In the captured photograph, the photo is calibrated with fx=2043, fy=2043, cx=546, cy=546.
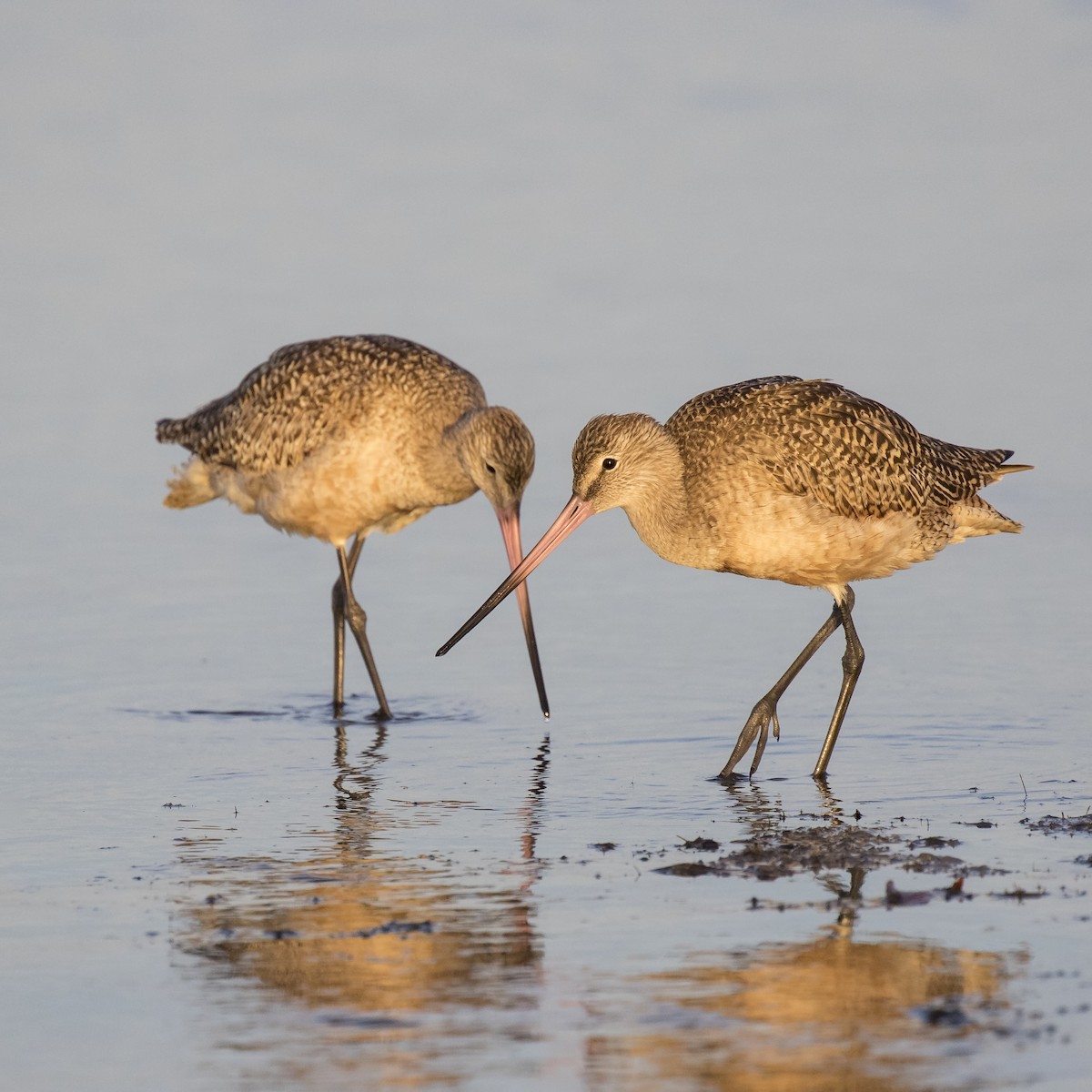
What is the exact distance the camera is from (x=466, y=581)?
11.0 m

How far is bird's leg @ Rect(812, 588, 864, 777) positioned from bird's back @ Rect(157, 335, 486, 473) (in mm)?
2195

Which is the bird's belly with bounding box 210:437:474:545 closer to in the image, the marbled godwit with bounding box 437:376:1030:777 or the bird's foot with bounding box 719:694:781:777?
the marbled godwit with bounding box 437:376:1030:777

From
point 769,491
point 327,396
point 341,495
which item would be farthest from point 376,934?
point 327,396

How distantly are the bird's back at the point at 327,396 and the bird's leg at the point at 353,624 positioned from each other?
60 centimetres

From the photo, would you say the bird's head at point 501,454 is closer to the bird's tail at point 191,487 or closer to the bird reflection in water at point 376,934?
the bird's tail at point 191,487

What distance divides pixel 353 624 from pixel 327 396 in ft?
3.53

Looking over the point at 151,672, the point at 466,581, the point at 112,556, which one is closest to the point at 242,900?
the point at 151,672

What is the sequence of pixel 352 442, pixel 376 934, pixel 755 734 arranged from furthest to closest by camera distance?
pixel 352 442, pixel 755 734, pixel 376 934

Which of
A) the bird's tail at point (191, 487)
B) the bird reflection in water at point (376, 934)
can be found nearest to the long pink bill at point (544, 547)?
the bird reflection in water at point (376, 934)

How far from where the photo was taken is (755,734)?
763 centimetres

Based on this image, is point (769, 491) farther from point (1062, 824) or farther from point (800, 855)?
point (800, 855)

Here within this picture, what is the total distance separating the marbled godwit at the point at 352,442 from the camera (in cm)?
934

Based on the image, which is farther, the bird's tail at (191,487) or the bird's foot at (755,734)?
the bird's tail at (191,487)

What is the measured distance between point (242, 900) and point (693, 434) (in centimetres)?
296
